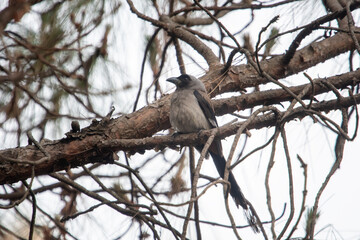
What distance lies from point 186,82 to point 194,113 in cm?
67

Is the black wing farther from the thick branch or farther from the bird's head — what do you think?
the thick branch

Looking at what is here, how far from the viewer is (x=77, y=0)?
466 centimetres

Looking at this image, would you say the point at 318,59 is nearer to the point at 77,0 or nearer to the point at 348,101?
the point at 348,101

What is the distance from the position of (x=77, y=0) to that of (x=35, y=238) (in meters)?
2.71

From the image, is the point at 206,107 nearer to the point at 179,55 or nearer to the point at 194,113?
the point at 194,113

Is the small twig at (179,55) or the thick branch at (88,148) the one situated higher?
the small twig at (179,55)

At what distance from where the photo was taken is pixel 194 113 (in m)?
4.91

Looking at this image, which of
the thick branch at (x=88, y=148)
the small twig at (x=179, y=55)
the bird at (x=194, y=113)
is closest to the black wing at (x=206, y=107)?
the bird at (x=194, y=113)

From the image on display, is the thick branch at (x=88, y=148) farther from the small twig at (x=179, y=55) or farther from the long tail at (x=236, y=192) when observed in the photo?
the small twig at (x=179, y=55)

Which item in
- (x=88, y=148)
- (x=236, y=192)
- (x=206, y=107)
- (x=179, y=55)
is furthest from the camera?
(x=179, y=55)

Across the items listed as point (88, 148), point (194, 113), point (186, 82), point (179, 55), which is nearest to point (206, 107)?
point (194, 113)

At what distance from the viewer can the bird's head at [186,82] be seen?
5.16 m

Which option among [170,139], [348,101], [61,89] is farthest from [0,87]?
[348,101]

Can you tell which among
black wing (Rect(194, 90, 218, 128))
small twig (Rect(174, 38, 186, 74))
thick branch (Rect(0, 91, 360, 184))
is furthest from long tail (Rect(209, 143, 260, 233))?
small twig (Rect(174, 38, 186, 74))
